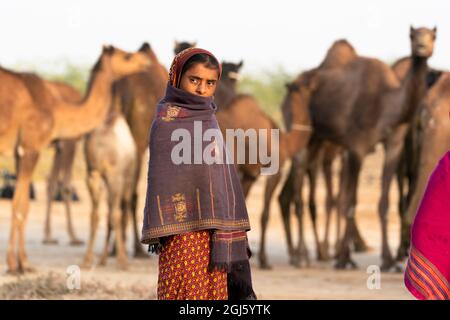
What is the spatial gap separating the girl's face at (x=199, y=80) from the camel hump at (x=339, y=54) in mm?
9158

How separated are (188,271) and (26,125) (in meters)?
7.08

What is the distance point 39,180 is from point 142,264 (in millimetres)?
16890

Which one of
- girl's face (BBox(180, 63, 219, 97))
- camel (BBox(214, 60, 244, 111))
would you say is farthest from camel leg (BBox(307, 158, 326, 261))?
girl's face (BBox(180, 63, 219, 97))

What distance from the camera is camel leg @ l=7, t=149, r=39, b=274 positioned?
446 inches

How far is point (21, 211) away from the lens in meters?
11.5

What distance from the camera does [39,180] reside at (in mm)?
29062

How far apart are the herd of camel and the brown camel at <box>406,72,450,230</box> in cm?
2

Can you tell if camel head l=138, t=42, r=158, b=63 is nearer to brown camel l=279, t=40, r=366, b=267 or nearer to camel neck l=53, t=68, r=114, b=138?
camel neck l=53, t=68, r=114, b=138

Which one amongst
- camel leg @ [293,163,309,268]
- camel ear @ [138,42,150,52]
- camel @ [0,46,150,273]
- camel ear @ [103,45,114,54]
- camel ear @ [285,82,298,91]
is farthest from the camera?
camel ear @ [138,42,150,52]

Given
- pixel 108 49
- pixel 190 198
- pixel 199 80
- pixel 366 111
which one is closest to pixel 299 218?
pixel 366 111

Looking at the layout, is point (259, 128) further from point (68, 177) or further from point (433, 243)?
point (433, 243)

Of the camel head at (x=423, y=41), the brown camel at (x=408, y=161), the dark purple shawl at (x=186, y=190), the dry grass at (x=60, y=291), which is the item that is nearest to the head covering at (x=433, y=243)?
the dark purple shawl at (x=186, y=190)

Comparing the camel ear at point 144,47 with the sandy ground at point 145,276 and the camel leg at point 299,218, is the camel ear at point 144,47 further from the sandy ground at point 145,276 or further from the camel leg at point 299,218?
the sandy ground at point 145,276

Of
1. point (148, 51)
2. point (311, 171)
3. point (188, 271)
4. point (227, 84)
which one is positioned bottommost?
point (311, 171)
